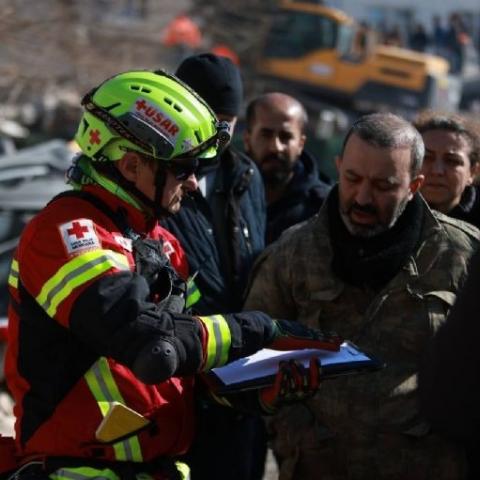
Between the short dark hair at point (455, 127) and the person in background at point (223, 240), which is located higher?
the short dark hair at point (455, 127)

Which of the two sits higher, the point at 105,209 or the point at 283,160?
the point at 105,209

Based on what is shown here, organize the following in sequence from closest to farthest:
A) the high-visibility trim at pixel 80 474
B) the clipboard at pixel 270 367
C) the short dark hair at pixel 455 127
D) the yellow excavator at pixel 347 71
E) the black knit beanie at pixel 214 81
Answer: the high-visibility trim at pixel 80 474
the clipboard at pixel 270 367
the black knit beanie at pixel 214 81
the short dark hair at pixel 455 127
the yellow excavator at pixel 347 71

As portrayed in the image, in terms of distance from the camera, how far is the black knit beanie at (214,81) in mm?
4395

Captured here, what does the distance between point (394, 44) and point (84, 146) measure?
30489 millimetres

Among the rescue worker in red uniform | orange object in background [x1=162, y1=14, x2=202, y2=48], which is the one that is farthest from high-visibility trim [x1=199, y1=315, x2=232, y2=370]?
orange object in background [x1=162, y1=14, x2=202, y2=48]

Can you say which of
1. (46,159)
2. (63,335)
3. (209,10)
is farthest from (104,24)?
(63,335)

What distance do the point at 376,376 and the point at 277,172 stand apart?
210cm

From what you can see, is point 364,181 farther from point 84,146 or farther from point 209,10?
point 209,10

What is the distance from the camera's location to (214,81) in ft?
14.4

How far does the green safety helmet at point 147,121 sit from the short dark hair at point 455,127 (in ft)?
6.00

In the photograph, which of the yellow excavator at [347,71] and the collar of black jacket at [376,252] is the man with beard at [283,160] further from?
the yellow excavator at [347,71]

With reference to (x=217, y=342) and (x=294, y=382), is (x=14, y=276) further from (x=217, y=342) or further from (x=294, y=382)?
(x=294, y=382)

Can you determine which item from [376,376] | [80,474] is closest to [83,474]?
[80,474]

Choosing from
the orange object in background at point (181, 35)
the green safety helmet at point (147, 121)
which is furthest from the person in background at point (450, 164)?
the orange object in background at point (181, 35)
